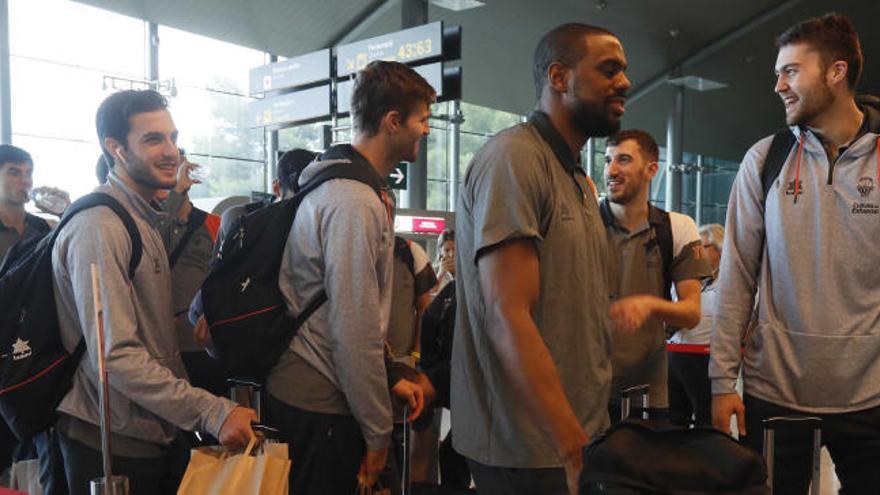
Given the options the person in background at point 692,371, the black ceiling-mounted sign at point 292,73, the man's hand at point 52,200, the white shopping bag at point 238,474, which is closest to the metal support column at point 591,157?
the black ceiling-mounted sign at point 292,73

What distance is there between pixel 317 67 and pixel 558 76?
893 centimetres

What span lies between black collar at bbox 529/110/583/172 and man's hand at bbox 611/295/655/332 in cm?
46

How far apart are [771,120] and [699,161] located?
8.48 feet

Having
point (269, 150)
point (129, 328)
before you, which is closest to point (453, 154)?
point (269, 150)

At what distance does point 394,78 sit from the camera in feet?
8.70

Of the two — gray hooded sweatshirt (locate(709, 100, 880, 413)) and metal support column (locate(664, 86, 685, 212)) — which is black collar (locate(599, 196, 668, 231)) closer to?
gray hooded sweatshirt (locate(709, 100, 880, 413))

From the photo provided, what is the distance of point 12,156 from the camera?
178 inches

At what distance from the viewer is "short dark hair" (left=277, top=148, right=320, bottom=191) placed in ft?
12.0

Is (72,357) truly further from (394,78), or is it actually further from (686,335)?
(686,335)

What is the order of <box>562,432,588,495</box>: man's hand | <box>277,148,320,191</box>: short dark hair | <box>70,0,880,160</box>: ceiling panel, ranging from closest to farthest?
<box>562,432,588,495</box>: man's hand < <box>277,148,320,191</box>: short dark hair < <box>70,0,880,160</box>: ceiling panel

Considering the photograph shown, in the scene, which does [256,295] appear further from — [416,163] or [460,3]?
[416,163]

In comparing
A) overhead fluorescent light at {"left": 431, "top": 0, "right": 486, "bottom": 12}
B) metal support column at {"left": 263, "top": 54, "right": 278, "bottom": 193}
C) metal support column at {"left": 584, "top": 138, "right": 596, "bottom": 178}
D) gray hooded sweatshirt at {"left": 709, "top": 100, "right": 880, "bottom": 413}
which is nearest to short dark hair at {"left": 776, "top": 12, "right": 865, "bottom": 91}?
gray hooded sweatshirt at {"left": 709, "top": 100, "right": 880, "bottom": 413}

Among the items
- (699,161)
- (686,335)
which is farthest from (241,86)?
(699,161)

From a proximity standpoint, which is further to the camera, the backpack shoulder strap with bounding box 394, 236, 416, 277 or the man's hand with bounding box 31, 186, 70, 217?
the man's hand with bounding box 31, 186, 70, 217
